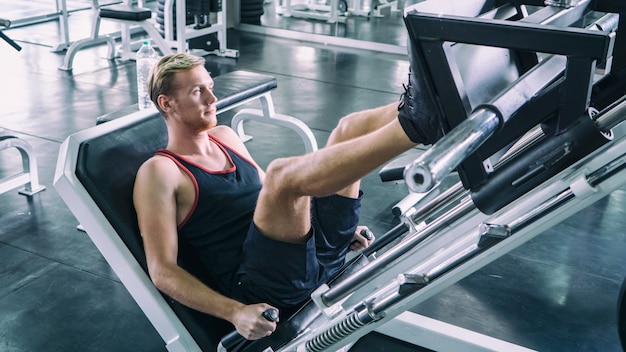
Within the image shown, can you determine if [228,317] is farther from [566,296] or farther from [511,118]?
[566,296]

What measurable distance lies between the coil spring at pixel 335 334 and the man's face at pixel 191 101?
0.69 m

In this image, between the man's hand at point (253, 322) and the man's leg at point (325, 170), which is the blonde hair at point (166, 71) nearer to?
the man's leg at point (325, 170)

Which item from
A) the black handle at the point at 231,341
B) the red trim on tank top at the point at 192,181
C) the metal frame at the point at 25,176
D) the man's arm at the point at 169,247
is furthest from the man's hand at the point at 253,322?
the metal frame at the point at 25,176

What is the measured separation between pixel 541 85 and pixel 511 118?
0.28ft

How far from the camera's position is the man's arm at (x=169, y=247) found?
1618mm

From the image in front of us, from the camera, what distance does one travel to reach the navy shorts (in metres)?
1.66

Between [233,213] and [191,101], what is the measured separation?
0.32 meters

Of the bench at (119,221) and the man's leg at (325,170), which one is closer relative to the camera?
the man's leg at (325,170)

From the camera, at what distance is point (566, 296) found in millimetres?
2451

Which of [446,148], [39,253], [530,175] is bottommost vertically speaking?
[39,253]

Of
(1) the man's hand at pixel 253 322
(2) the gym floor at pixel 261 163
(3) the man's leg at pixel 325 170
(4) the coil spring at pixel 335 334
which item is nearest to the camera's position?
(3) the man's leg at pixel 325 170

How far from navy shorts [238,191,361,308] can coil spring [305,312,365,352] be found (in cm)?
18

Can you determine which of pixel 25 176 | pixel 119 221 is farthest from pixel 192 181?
pixel 25 176

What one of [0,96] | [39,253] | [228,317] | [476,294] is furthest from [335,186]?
[0,96]
